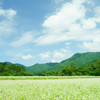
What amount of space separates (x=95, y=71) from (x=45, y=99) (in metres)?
94.9

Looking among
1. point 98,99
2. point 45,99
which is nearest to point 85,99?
point 98,99

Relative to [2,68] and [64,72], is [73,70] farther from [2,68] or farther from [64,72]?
[2,68]

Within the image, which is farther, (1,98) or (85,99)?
(1,98)

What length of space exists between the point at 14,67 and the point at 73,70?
48.8 meters

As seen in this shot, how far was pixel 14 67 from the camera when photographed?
399 feet

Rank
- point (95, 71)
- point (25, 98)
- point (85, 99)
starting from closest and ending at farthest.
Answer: point (85, 99) < point (25, 98) < point (95, 71)

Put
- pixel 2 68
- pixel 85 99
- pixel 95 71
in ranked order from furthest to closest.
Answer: pixel 2 68
pixel 95 71
pixel 85 99

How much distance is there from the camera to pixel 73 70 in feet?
324

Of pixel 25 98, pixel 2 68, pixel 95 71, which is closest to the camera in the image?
pixel 25 98

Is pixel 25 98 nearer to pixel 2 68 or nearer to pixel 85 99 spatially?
pixel 85 99

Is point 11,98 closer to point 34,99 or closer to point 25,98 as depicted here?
point 25,98

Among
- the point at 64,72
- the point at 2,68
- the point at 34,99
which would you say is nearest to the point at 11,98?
the point at 34,99

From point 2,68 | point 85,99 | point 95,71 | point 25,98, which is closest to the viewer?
point 85,99

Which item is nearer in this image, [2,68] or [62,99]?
[62,99]
